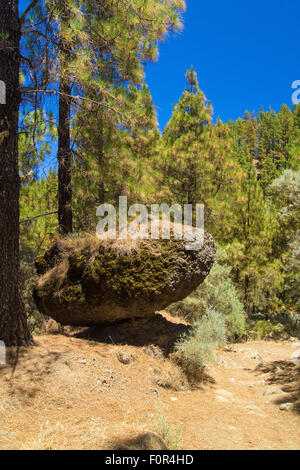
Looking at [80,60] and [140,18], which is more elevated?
[140,18]

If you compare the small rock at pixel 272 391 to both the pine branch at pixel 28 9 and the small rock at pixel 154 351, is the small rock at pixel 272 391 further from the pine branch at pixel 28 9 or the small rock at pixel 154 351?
the pine branch at pixel 28 9

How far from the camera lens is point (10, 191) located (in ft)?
15.8

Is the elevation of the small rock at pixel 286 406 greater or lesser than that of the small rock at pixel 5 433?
lesser

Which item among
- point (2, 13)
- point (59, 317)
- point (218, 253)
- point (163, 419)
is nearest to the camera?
point (163, 419)

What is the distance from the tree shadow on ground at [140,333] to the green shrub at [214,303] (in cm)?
196

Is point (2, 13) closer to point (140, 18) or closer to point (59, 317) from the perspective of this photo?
point (140, 18)

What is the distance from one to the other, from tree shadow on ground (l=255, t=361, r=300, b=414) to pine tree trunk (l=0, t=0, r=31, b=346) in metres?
3.82

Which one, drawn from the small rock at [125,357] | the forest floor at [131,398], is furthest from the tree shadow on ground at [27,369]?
the small rock at [125,357]

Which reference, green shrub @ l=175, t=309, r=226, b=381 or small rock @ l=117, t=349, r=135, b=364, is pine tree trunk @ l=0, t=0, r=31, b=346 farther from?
green shrub @ l=175, t=309, r=226, b=381

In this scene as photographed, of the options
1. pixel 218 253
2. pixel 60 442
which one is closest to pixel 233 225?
pixel 218 253

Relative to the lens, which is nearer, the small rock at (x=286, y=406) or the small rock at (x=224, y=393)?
the small rock at (x=286, y=406)

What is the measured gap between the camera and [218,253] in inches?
390

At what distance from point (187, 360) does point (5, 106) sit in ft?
15.8

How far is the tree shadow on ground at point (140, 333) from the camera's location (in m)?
5.73
